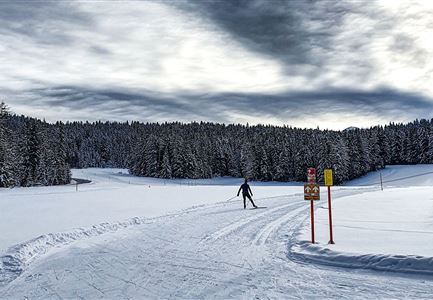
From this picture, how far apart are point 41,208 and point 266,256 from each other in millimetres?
16520

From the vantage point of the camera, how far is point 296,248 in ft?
32.9

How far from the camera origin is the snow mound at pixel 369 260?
24.8ft

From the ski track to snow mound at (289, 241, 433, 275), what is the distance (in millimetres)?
221

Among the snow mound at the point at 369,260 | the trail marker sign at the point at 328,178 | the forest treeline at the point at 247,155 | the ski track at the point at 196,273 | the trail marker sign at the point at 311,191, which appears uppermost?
the forest treeline at the point at 247,155

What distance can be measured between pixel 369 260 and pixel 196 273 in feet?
12.3

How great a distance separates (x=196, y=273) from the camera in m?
7.99

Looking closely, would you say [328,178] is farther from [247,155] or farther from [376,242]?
[247,155]

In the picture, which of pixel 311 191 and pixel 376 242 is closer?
pixel 376 242

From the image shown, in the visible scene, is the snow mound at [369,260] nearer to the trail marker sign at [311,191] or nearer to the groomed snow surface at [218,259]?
the groomed snow surface at [218,259]

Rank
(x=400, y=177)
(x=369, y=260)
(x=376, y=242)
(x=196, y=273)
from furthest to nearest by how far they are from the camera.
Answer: (x=400, y=177) < (x=376, y=242) < (x=369, y=260) < (x=196, y=273)

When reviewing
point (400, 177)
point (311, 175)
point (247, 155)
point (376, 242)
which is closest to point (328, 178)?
point (311, 175)

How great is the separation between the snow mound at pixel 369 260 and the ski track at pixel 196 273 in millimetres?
221

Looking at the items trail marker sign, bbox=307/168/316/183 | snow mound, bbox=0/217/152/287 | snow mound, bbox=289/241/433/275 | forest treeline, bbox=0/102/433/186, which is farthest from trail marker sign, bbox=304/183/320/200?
forest treeline, bbox=0/102/433/186

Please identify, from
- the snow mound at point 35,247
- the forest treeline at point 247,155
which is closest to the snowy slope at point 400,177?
the forest treeline at point 247,155
